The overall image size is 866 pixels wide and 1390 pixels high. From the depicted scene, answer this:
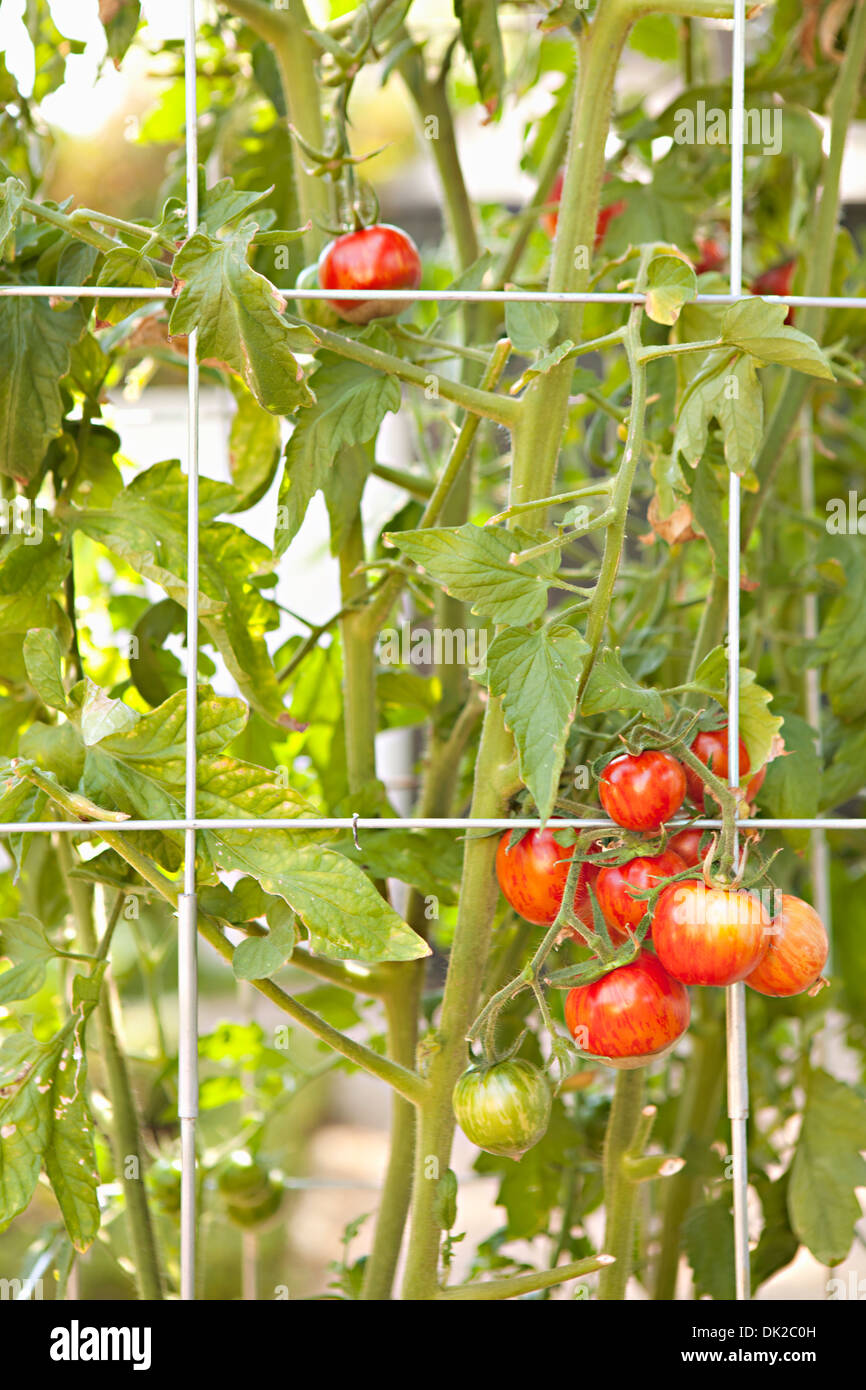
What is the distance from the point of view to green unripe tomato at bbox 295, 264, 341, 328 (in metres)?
0.68

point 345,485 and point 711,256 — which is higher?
point 711,256

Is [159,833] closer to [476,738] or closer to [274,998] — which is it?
[274,998]

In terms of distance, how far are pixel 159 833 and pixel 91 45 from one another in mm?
559

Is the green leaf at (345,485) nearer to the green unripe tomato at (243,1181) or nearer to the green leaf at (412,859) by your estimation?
the green leaf at (412,859)

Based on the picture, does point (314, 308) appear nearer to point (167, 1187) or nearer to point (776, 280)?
point (776, 280)

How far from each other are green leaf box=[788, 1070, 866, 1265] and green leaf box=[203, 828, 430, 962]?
0.41m

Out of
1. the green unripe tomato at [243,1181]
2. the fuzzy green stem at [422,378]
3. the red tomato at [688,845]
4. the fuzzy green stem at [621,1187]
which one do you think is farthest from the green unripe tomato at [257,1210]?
the fuzzy green stem at [422,378]

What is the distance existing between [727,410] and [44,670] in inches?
14.8

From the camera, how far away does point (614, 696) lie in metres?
0.58

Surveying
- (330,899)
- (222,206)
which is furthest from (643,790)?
(222,206)

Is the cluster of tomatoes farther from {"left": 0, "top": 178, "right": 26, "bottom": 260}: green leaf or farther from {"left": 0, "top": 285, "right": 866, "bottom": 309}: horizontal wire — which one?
{"left": 0, "top": 178, "right": 26, "bottom": 260}: green leaf

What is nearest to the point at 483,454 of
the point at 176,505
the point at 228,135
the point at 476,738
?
the point at 228,135
